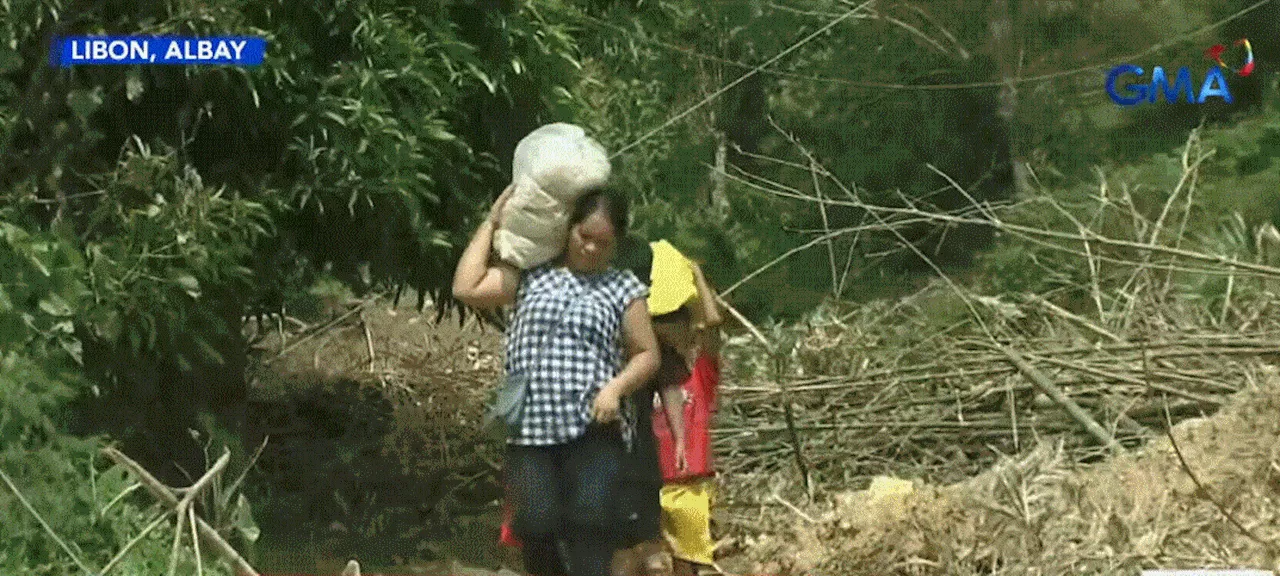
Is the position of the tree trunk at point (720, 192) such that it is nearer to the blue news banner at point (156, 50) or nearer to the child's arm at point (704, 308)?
the blue news banner at point (156, 50)

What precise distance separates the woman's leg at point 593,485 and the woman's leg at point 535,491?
0.10ft

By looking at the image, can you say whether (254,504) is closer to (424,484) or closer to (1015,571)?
(424,484)

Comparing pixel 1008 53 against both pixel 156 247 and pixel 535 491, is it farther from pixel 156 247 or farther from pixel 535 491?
pixel 535 491

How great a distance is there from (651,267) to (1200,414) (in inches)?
105

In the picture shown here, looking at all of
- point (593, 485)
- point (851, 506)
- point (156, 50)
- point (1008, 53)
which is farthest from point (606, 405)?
point (1008, 53)

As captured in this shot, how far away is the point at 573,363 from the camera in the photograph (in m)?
5.18

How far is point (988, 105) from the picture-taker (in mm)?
15250

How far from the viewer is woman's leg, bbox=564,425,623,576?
525cm

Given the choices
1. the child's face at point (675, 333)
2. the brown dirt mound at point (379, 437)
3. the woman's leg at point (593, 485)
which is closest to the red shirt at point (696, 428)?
the child's face at point (675, 333)

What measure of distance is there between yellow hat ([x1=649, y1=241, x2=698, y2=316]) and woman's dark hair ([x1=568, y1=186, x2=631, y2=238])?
2.09ft

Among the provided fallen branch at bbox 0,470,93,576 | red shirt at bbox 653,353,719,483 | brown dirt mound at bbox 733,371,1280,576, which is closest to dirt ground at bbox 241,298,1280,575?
brown dirt mound at bbox 733,371,1280,576

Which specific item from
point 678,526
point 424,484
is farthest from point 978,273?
point 678,526

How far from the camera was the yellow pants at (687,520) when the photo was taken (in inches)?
260

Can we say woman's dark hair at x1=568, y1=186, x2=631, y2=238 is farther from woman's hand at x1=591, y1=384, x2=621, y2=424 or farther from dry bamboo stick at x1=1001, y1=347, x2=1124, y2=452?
dry bamboo stick at x1=1001, y1=347, x2=1124, y2=452
